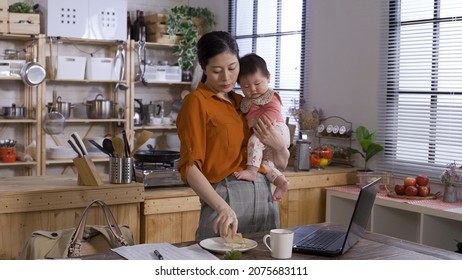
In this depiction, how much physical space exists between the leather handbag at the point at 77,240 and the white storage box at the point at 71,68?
3187 mm

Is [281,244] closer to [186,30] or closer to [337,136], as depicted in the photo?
[337,136]

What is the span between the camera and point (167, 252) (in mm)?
2047

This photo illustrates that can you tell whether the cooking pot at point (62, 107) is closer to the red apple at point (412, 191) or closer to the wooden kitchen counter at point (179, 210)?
the wooden kitchen counter at point (179, 210)

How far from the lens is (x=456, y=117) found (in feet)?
13.4

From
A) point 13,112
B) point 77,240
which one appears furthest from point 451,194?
point 13,112

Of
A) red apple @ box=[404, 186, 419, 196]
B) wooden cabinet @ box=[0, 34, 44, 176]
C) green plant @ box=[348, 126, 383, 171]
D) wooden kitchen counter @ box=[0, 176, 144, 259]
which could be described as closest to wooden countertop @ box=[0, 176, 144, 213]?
wooden kitchen counter @ box=[0, 176, 144, 259]

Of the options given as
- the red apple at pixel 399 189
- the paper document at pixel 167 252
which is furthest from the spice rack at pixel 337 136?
the paper document at pixel 167 252

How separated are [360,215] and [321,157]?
243cm

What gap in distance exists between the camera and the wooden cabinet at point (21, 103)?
551 cm

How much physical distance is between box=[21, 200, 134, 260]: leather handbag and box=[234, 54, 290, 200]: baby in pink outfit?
533 millimetres

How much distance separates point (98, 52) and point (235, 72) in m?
4.21

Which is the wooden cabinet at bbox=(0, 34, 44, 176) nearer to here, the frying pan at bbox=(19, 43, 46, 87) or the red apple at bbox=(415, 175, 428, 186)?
the frying pan at bbox=(19, 43, 46, 87)

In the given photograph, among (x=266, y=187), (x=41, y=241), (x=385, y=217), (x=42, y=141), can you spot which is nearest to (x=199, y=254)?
(x=266, y=187)
